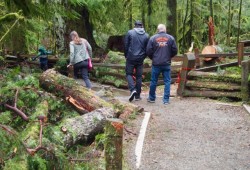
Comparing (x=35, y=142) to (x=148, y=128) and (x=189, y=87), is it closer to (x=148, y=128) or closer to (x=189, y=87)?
(x=148, y=128)

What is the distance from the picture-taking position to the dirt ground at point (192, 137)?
6.55m

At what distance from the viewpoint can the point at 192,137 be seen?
317 inches

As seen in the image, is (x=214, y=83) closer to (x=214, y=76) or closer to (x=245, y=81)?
(x=214, y=76)

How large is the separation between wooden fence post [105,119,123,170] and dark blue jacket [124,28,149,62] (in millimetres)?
6789

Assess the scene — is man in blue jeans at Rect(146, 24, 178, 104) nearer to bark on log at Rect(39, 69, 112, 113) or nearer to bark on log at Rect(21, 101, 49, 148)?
bark on log at Rect(39, 69, 112, 113)

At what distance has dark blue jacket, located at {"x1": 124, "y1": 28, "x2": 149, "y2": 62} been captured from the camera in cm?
1124

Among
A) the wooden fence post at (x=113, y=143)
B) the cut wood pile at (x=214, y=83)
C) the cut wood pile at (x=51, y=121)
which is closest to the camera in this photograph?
the wooden fence post at (x=113, y=143)

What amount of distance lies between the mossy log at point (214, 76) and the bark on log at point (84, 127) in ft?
16.8

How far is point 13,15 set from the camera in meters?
6.54

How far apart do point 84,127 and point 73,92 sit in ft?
6.06

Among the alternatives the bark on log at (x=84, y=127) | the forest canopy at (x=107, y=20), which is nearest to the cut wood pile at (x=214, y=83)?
the forest canopy at (x=107, y=20)

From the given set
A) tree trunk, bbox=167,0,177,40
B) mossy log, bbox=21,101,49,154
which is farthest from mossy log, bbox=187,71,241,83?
tree trunk, bbox=167,0,177,40

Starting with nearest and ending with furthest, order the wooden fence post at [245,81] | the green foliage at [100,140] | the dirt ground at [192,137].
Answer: the dirt ground at [192,137] → the green foliage at [100,140] → the wooden fence post at [245,81]

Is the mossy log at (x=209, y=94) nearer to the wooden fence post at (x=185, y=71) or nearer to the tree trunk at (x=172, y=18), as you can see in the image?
the wooden fence post at (x=185, y=71)
